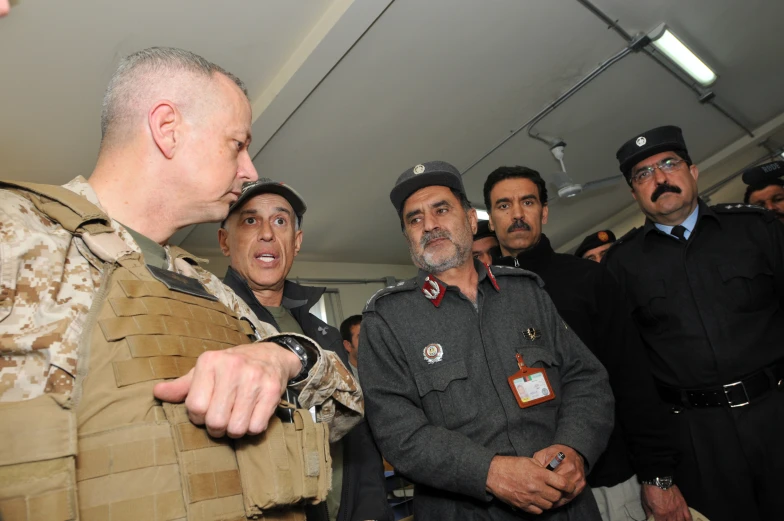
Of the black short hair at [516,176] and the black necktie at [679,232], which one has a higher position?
the black short hair at [516,176]

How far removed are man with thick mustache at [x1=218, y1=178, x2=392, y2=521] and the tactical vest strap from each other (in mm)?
1058

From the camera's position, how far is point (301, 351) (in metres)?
1.12

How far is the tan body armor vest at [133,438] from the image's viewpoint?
715 mm

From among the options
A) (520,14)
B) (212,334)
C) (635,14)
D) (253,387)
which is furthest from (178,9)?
(635,14)

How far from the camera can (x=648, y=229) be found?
8.43 ft

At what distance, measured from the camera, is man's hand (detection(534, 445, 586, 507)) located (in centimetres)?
159

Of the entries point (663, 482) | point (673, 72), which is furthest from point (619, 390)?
point (673, 72)

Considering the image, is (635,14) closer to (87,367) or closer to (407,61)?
(407,61)

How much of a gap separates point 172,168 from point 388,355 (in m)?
1.03

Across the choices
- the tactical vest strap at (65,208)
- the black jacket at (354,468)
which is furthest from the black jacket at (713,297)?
the tactical vest strap at (65,208)

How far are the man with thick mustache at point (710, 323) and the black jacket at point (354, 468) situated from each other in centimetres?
124

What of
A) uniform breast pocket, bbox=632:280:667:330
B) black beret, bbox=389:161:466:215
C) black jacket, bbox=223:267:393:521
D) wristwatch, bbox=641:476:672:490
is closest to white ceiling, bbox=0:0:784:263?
black beret, bbox=389:161:466:215

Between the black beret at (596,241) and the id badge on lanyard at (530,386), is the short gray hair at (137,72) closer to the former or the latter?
the id badge on lanyard at (530,386)

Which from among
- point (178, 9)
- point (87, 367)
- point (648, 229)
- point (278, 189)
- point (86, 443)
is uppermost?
point (178, 9)
